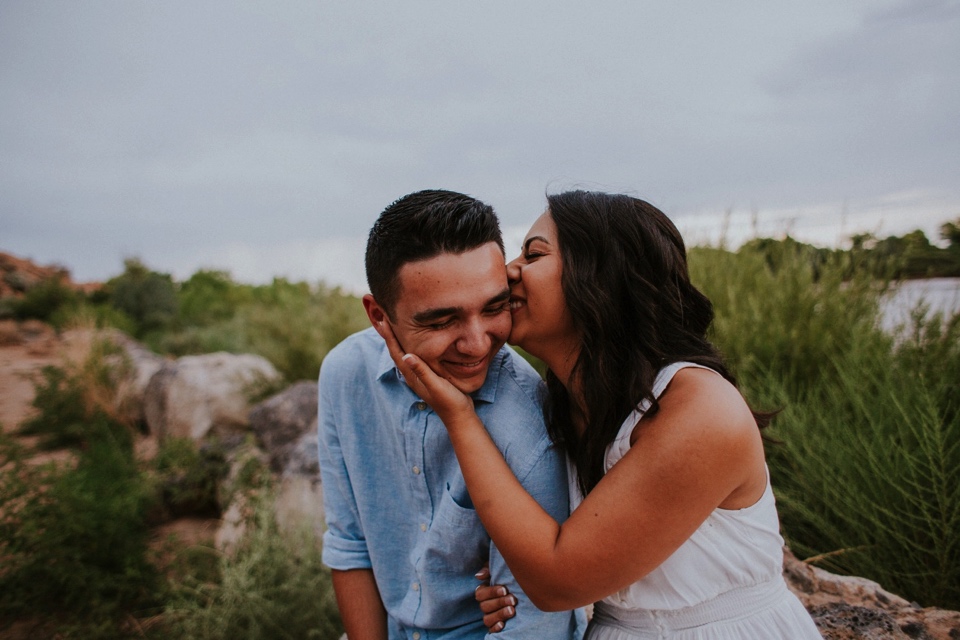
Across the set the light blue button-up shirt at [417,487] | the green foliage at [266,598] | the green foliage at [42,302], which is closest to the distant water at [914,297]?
the light blue button-up shirt at [417,487]

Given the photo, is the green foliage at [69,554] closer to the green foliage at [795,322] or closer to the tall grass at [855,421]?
the tall grass at [855,421]

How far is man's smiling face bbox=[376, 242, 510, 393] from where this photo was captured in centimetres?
175

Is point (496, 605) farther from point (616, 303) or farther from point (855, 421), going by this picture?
point (855, 421)

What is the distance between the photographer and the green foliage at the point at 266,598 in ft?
9.55

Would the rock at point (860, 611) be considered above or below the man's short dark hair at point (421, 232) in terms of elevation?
below

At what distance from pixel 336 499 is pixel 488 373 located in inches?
34.3

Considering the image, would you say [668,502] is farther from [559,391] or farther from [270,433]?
[270,433]

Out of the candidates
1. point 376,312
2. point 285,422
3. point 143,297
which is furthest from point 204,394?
point 143,297

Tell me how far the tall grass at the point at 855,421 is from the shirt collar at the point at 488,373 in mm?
1212

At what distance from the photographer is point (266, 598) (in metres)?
3.14

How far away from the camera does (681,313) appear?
180 centimetres

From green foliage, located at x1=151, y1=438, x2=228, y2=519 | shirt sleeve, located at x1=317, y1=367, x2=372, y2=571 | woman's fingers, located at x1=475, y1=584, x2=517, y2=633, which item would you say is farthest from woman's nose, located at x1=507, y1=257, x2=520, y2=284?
green foliage, located at x1=151, y1=438, x2=228, y2=519

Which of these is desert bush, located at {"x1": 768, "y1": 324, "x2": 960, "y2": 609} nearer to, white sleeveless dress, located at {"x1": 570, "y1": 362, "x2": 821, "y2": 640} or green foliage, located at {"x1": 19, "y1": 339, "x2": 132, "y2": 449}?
white sleeveless dress, located at {"x1": 570, "y1": 362, "x2": 821, "y2": 640}

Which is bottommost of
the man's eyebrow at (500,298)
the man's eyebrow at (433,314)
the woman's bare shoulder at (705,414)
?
the woman's bare shoulder at (705,414)
